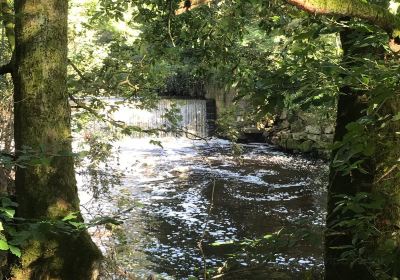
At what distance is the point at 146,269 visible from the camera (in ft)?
21.8

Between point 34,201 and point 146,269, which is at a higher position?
point 34,201

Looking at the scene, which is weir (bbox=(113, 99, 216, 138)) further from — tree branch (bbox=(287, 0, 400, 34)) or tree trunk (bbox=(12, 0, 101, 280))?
tree branch (bbox=(287, 0, 400, 34))

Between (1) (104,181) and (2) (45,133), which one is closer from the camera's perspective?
(2) (45,133)

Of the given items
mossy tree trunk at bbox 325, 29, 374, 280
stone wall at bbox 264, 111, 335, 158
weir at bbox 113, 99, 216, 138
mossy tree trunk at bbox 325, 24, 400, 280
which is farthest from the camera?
weir at bbox 113, 99, 216, 138

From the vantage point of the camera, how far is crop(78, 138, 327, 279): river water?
6.51 metres

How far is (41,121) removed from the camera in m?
3.41

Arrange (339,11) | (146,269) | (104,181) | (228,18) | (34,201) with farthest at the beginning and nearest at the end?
(104,181), (146,269), (228,18), (34,201), (339,11)

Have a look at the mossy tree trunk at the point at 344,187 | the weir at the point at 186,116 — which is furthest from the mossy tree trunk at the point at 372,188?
the weir at the point at 186,116

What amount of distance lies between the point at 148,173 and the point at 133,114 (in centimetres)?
637

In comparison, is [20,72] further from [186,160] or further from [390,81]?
[186,160]

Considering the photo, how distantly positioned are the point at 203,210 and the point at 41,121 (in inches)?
258

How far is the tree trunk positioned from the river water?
2.92 feet

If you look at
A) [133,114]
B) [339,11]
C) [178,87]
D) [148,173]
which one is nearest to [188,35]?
[339,11]

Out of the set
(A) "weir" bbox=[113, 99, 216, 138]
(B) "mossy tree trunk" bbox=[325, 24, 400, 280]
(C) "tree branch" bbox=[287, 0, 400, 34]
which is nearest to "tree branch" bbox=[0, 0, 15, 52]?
(C) "tree branch" bbox=[287, 0, 400, 34]
